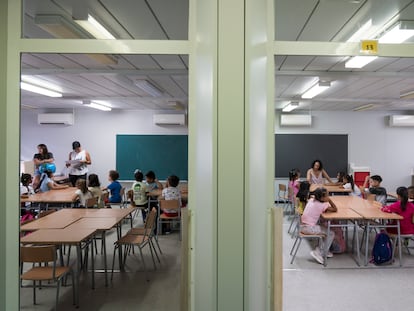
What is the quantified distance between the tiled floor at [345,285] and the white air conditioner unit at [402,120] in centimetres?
543

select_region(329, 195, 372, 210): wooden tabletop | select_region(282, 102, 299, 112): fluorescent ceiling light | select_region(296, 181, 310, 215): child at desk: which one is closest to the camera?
select_region(329, 195, 372, 210): wooden tabletop

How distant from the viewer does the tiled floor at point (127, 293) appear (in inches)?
123

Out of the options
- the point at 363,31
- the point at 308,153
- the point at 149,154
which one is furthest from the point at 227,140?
the point at 308,153

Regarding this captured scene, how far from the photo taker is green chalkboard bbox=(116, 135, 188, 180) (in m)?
8.52

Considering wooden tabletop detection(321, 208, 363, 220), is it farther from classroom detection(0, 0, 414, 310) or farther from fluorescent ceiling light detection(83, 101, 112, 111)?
fluorescent ceiling light detection(83, 101, 112, 111)

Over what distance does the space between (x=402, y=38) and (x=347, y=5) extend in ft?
2.53

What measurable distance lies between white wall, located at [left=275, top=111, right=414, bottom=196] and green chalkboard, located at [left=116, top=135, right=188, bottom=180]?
11.4ft

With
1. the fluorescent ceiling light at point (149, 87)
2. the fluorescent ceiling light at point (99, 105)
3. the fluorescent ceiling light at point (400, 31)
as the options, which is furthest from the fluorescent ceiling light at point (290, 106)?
the fluorescent ceiling light at point (99, 105)

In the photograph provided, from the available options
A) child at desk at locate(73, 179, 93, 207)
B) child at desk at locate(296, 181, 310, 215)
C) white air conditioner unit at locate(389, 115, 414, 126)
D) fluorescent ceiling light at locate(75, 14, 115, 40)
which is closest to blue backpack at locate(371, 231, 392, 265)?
child at desk at locate(296, 181, 310, 215)

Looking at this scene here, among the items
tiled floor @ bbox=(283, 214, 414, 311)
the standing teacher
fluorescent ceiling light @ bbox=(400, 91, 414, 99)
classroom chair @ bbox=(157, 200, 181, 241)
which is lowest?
tiled floor @ bbox=(283, 214, 414, 311)

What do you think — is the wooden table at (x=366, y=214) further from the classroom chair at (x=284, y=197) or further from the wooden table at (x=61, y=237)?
the wooden table at (x=61, y=237)

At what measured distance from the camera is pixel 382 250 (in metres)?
4.15

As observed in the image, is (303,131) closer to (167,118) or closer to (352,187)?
(352,187)

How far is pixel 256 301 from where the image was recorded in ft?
5.32
